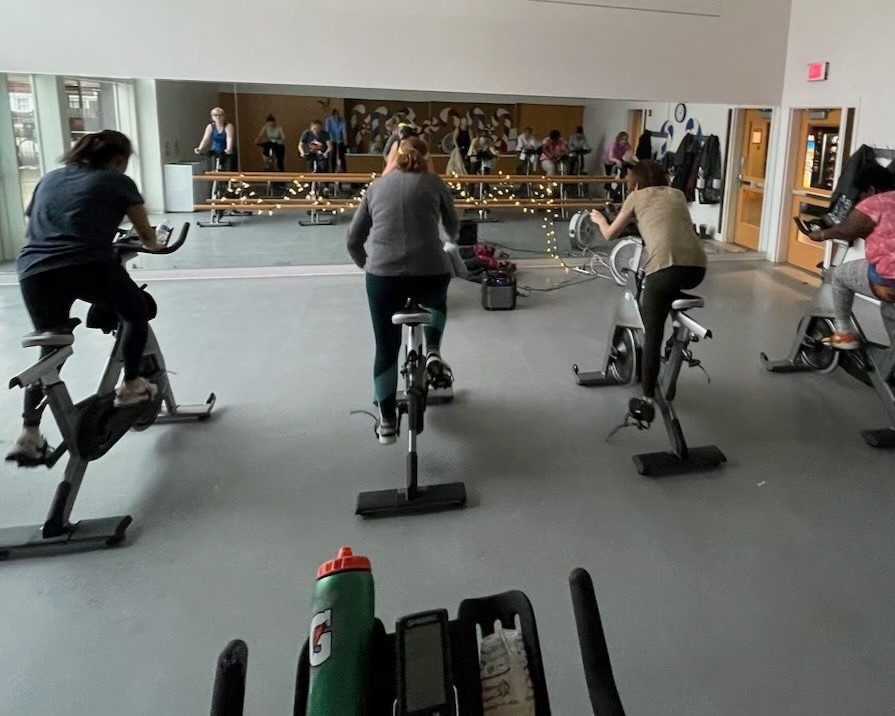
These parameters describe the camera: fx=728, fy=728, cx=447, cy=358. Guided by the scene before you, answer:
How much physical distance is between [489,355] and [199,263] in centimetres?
407

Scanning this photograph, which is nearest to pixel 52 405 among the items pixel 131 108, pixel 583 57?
pixel 583 57

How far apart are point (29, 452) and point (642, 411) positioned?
274cm

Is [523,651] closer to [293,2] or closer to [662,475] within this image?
[662,475]

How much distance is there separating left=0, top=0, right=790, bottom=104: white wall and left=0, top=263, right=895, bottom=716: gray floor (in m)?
3.18

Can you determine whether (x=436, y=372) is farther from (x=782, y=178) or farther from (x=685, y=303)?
(x=782, y=178)

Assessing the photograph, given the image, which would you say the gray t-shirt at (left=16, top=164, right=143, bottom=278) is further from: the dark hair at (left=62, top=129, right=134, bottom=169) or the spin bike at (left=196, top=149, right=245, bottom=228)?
the spin bike at (left=196, top=149, right=245, bottom=228)

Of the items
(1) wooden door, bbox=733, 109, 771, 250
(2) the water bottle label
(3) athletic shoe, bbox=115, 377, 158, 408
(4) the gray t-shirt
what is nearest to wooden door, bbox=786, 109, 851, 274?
(1) wooden door, bbox=733, 109, 771, 250

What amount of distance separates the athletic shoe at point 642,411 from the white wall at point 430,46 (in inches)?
191

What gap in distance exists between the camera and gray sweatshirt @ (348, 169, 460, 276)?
3162 millimetres

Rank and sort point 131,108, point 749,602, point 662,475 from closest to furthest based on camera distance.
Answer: point 749,602
point 662,475
point 131,108

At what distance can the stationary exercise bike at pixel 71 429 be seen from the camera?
2.81 meters

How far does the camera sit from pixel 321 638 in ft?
3.44

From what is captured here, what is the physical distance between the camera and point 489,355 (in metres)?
5.16

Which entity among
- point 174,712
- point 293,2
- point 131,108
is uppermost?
point 293,2
